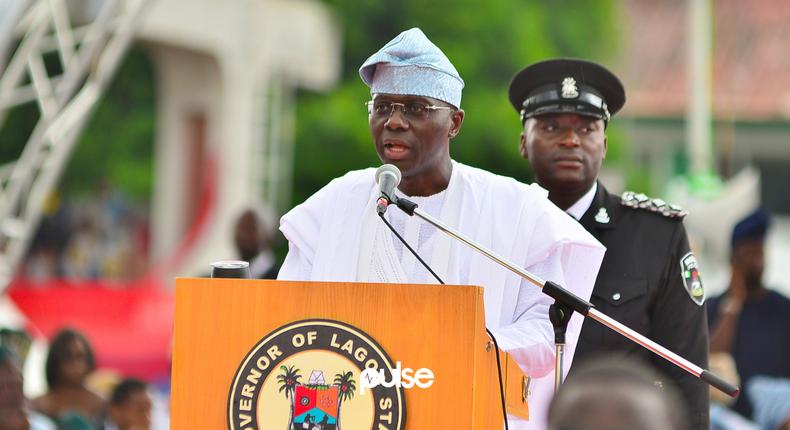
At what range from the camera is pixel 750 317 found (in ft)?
26.9

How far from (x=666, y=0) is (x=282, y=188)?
59.4 feet

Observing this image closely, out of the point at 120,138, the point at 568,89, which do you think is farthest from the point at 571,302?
the point at 120,138

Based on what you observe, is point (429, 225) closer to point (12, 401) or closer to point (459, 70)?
point (12, 401)

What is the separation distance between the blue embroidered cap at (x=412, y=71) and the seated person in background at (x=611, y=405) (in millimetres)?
1647

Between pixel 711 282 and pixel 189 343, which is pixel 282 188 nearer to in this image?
pixel 711 282

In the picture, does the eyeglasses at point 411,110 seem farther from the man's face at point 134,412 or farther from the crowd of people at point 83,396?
the man's face at point 134,412

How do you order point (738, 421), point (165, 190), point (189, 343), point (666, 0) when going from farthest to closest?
1. point (666, 0)
2. point (165, 190)
3. point (738, 421)
4. point (189, 343)

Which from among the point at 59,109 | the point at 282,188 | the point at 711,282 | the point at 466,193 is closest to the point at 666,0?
the point at 282,188

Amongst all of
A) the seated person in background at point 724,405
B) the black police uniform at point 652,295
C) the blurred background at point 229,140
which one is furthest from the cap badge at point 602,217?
the blurred background at point 229,140

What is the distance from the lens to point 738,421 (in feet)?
26.3

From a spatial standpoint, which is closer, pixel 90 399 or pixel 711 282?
pixel 90 399

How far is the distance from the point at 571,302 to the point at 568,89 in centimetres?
148

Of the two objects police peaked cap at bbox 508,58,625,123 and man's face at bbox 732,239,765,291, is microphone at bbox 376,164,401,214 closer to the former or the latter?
police peaked cap at bbox 508,58,625,123
